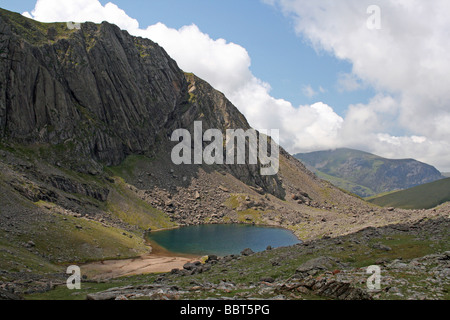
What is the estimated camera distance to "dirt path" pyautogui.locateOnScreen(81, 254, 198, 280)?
193 ft

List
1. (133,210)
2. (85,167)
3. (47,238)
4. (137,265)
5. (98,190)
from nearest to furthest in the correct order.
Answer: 1. (47,238)
2. (137,265)
3. (98,190)
4. (133,210)
5. (85,167)

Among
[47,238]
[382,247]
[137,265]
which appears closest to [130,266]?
[137,265]

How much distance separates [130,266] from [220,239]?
51.3 metres

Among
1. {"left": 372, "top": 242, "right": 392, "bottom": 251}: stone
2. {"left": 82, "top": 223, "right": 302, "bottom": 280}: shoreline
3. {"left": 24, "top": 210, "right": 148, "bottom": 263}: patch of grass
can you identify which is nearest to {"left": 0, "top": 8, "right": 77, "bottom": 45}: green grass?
{"left": 24, "top": 210, "right": 148, "bottom": 263}: patch of grass

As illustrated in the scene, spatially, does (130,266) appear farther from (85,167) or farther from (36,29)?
(36,29)

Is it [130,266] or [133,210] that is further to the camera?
[133,210]

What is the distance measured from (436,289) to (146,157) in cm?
17680

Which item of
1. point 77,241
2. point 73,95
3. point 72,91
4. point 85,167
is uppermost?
point 72,91

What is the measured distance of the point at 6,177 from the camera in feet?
266

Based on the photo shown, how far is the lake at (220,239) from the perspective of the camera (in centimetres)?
9594

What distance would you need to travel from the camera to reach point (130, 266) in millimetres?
67062

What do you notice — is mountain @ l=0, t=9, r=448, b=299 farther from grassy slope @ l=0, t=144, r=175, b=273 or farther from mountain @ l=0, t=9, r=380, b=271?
mountain @ l=0, t=9, r=380, b=271
